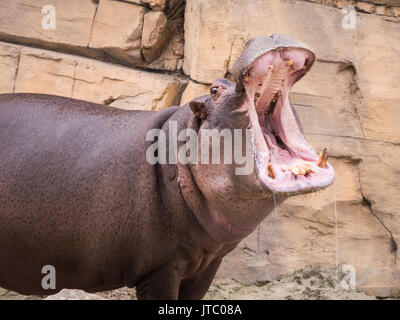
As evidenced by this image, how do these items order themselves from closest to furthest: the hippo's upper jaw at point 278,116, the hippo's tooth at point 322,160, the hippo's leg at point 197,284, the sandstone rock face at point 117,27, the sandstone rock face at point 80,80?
the hippo's upper jaw at point 278,116 → the hippo's tooth at point 322,160 → the hippo's leg at point 197,284 → the sandstone rock face at point 80,80 → the sandstone rock face at point 117,27

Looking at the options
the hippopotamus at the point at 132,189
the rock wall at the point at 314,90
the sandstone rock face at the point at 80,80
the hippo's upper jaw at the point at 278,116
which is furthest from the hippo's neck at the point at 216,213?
the sandstone rock face at the point at 80,80

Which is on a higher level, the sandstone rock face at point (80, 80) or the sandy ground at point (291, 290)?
the sandstone rock face at point (80, 80)

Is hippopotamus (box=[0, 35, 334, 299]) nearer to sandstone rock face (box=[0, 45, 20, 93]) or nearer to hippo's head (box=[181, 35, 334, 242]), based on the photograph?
hippo's head (box=[181, 35, 334, 242])

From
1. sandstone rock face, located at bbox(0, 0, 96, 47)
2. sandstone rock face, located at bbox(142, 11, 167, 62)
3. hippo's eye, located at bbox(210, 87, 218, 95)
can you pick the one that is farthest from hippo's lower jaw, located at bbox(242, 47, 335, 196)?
sandstone rock face, located at bbox(0, 0, 96, 47)

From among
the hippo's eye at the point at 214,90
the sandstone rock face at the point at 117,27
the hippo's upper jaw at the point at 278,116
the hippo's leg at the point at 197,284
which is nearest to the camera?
the hippo's upper jaw at the point at 278,116

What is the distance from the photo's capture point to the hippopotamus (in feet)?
8.82

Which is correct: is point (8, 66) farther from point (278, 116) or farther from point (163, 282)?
point (278, 116)

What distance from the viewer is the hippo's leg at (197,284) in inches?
132

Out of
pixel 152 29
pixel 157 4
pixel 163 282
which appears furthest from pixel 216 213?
pixel 157 4

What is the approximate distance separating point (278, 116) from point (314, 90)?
2214mm

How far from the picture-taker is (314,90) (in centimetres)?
486

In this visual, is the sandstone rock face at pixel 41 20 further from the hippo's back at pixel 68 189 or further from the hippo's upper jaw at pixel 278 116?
the hippo's upper jaw at pixel 278 116

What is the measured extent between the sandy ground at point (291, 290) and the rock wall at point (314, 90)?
0.08 metres
